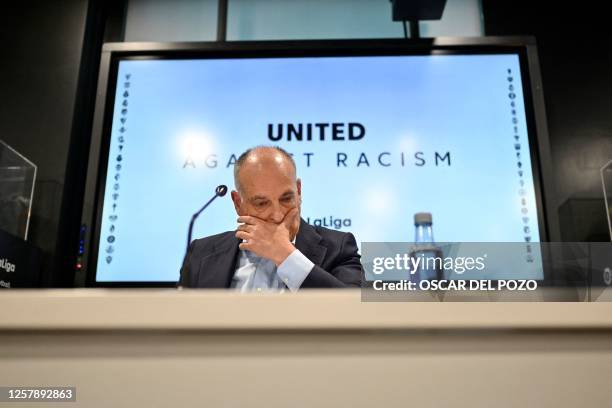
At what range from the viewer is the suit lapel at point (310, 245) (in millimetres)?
1669

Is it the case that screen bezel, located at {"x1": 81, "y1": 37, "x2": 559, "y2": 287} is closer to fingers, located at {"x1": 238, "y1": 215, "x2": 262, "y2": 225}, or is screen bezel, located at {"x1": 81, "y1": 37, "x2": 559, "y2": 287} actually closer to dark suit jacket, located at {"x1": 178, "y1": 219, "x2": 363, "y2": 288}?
dark suit jacket, located at {"x1": 178, "y1": 219, "x2": 363, "y2": 288}

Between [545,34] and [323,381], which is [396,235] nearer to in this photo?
[545,34]

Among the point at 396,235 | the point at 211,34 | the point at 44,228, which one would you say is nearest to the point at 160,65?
the point at 211,34

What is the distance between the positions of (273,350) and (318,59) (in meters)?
1.84

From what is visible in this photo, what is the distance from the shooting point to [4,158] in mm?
1974

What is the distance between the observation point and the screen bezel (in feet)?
6.35

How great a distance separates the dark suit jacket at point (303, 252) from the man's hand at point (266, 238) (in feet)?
0.31

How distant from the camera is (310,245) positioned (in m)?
1.70

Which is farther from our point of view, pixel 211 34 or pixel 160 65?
pixel 211 34

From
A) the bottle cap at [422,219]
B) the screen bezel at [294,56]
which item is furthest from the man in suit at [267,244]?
the bottle cap at [422,219]

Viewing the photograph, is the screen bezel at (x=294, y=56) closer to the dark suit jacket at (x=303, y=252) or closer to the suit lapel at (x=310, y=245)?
the dark suit jacket at (x=303, y=252)

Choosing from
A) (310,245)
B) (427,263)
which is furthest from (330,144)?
(427,263)

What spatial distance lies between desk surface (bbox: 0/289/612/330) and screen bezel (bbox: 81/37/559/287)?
1524mm

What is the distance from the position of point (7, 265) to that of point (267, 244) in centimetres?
81
